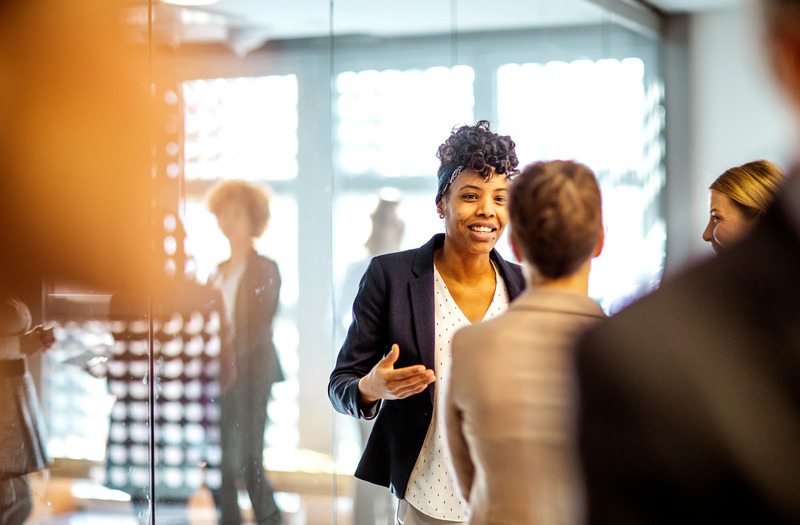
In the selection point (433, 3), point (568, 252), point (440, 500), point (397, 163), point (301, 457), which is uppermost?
point (433, 3)

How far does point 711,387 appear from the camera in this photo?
0.58 meters

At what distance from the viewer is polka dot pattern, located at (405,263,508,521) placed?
78.6 inches

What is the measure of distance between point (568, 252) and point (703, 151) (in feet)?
17.1

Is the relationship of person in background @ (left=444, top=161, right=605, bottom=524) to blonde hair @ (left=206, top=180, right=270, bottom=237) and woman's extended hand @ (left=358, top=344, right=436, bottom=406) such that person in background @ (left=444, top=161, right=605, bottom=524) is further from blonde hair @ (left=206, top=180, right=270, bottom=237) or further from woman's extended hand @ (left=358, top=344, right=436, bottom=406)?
blonde hair @ (left=206, top=180, right=270, bottom=237)

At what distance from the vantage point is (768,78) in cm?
62

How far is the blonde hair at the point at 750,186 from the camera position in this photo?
260cm

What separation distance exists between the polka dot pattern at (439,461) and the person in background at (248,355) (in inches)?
60.8

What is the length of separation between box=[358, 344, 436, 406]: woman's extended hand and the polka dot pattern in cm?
12

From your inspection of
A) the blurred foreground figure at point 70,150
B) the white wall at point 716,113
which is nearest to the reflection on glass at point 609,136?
the white wall at point 716,113

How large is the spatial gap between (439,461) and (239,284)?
1.73 meters

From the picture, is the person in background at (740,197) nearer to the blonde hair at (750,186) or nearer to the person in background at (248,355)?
the blonde hair at (750,186)

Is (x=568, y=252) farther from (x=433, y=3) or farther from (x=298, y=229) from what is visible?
(x=433, y=3)

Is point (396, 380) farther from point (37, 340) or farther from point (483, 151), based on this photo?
point (37, 340)

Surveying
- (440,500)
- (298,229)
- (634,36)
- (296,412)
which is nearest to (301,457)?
(296,412)
